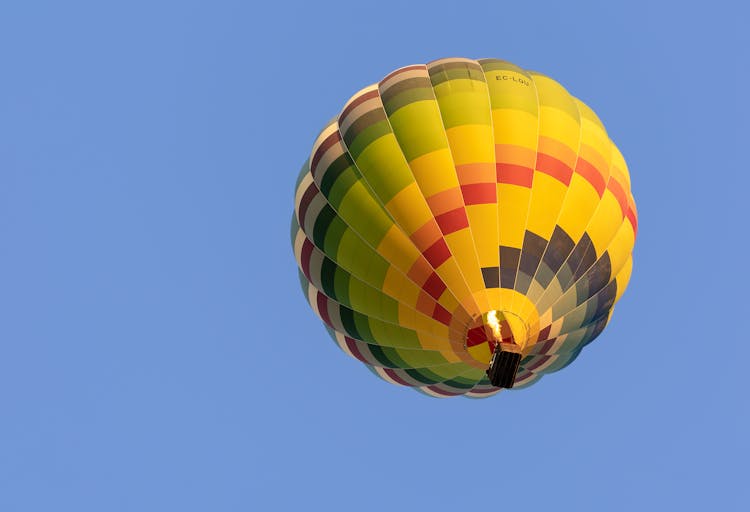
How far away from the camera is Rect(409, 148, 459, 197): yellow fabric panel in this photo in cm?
2959

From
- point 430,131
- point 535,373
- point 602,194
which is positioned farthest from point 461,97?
point 535,373

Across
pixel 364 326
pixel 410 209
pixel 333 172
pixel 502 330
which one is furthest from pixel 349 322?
pixel 502 330

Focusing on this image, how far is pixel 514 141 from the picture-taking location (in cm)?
3005

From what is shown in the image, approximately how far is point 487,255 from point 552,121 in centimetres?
320

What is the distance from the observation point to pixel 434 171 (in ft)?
97.5

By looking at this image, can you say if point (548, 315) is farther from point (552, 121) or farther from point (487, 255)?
point (552, 121)

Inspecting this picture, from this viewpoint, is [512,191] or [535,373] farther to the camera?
[535,373]

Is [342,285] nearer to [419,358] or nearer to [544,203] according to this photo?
[419,358]

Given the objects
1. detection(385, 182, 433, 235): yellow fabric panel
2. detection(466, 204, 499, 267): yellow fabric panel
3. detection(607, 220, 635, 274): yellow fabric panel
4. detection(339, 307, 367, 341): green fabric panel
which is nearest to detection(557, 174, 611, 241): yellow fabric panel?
detection(607, 220, 635, 274): yellow fabric panel

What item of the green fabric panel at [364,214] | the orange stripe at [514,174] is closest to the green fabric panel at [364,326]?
the green fabric panel at [364,214]

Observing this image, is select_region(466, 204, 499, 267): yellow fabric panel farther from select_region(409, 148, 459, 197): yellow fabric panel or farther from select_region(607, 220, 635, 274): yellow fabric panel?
select_region(607, 220, 635, 274): yellow fabric panel

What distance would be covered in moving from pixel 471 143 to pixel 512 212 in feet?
4.94

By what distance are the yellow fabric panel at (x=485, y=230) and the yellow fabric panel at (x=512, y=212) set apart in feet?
0.40

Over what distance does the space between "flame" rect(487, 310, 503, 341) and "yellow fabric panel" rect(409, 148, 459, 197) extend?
2.37m
